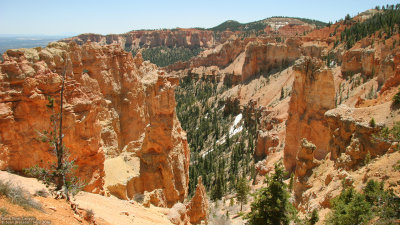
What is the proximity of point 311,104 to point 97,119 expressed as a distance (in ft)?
71.8

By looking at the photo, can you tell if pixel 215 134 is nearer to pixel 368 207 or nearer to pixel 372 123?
pixel 372 123

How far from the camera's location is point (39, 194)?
33.6 ft

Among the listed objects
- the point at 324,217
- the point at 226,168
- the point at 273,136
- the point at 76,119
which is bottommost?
the point at 226,168

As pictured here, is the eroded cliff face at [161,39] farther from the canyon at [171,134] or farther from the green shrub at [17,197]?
the green shrub at [17,197]

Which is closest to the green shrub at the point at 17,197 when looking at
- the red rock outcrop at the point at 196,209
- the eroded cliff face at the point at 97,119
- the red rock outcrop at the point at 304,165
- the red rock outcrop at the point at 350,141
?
the eroded cliff face at the point at 97,119

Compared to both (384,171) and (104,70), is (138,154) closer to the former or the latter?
(104,70)

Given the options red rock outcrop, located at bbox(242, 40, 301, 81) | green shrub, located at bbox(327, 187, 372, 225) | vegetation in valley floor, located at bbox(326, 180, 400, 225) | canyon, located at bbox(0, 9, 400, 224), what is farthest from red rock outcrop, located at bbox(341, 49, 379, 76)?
green shrub, located at bbox(327, 187, 372, 225)

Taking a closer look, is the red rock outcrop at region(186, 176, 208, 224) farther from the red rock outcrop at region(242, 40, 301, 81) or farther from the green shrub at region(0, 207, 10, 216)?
the red rock outcrop at region(242, 40, 301, 81)

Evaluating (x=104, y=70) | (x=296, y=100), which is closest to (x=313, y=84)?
(x=296, y=100)

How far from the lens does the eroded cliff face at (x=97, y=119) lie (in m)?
14.2

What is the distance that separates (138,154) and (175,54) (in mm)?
155948

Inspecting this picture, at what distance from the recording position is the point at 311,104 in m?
29.6

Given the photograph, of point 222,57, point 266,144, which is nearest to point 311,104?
point 266,144

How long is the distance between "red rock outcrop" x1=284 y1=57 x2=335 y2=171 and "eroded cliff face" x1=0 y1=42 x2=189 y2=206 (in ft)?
44.5
